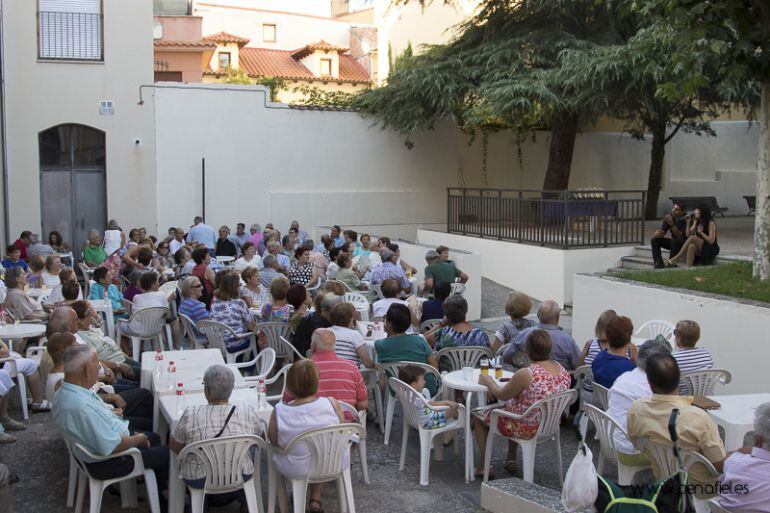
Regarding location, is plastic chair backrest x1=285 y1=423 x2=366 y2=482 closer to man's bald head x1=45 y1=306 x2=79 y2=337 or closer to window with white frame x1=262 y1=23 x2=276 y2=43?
man's bald head x1=45 y1=306 x2=79 y2=337

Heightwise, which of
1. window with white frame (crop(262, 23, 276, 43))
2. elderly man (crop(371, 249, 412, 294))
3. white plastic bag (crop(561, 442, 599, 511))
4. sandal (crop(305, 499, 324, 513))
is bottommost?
sandal (crop(305, 499, 324, 513))

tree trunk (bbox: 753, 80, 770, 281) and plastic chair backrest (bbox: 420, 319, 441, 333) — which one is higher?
tree trunk (bbox: 753, 80, 770, 281)

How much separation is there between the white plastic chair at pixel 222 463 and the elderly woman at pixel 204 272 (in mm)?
5803

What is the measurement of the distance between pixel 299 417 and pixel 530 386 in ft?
5.57

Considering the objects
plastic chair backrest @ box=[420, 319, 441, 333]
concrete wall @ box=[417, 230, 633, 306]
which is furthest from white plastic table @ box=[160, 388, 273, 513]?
concrete wall @ box=[417, 230, 633, 306]

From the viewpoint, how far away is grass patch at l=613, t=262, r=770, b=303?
9.02 m

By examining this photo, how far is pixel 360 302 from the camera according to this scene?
1036 centimetres

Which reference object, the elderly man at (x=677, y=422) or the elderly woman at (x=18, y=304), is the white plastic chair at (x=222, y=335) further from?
the elderly man at (x=677, y=422)

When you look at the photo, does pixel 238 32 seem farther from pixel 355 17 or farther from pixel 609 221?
pixel 609 221

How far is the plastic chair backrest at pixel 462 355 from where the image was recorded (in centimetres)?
696

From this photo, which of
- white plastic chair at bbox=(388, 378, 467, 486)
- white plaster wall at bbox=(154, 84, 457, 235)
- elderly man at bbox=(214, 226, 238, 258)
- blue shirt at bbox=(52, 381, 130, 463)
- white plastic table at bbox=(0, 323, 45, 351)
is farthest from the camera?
white plaster wall at bbox=(154, 84, 457, 235)

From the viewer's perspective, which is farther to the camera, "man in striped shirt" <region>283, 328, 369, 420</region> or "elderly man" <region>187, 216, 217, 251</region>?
"elderly man" <region>187, 216, 217, 251</region>

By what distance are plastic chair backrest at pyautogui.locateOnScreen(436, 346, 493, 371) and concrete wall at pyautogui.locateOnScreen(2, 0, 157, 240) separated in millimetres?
12703

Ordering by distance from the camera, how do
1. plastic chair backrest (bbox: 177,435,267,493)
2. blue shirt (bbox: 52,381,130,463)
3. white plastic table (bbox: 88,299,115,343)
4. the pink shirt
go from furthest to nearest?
white plastic table (bbox: 88,299,115,343) < blue shirt (bbox: 52,381,130,463) < plastic chair backrest (bbox: 177,435,267,493) < the pink shirt
